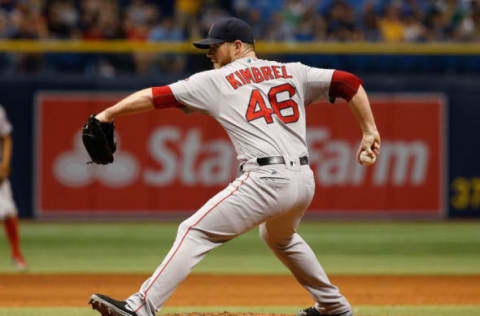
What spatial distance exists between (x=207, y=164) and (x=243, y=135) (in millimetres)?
9451

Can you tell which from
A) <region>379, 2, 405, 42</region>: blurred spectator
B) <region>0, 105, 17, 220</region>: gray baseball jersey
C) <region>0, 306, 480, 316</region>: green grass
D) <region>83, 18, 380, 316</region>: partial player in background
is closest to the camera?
<region>83, 18, 380, 316</region>: partial player in background

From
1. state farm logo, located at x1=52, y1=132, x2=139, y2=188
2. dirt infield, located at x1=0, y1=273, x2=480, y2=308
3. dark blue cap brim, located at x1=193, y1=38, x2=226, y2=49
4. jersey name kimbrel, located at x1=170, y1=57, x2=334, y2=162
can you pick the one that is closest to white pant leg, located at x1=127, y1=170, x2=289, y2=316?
jersey name kimbrel, located at x1=170, y1=57, x2=334, y2=162

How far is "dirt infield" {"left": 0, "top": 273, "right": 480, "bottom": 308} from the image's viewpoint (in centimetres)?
712

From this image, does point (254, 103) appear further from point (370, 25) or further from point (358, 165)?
point (370, 25)

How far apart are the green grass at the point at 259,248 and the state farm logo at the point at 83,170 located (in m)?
0.68

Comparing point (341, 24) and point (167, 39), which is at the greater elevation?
point (341, 24)

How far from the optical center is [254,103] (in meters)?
4.76

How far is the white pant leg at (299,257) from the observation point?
16.4 ft

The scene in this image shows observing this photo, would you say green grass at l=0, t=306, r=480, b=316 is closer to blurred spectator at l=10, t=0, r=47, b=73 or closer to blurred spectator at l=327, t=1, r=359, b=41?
blurred spectator at l=10, t=0, r=47, b=73

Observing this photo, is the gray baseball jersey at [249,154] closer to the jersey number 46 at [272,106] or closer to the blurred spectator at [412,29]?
the jersey number 46 at [272,106]

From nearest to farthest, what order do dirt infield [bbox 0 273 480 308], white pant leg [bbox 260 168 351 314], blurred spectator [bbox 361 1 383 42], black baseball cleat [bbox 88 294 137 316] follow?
black baseball cleat [bbox 88 294 137 316]
white pant leg [bbox 260 168 351 314]
dirt infield [bbox 0 273 480 308]
blurred spectator [bbox 361 1 383 42]

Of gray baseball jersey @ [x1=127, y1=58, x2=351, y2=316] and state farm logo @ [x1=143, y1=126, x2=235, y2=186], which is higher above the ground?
gray baseball jersey @ [x1=127, y1=58, x2=351, y2=316]

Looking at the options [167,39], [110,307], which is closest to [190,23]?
[167,39]

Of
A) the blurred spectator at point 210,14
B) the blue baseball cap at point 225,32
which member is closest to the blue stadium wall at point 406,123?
the blurred spectator at point 210,14
